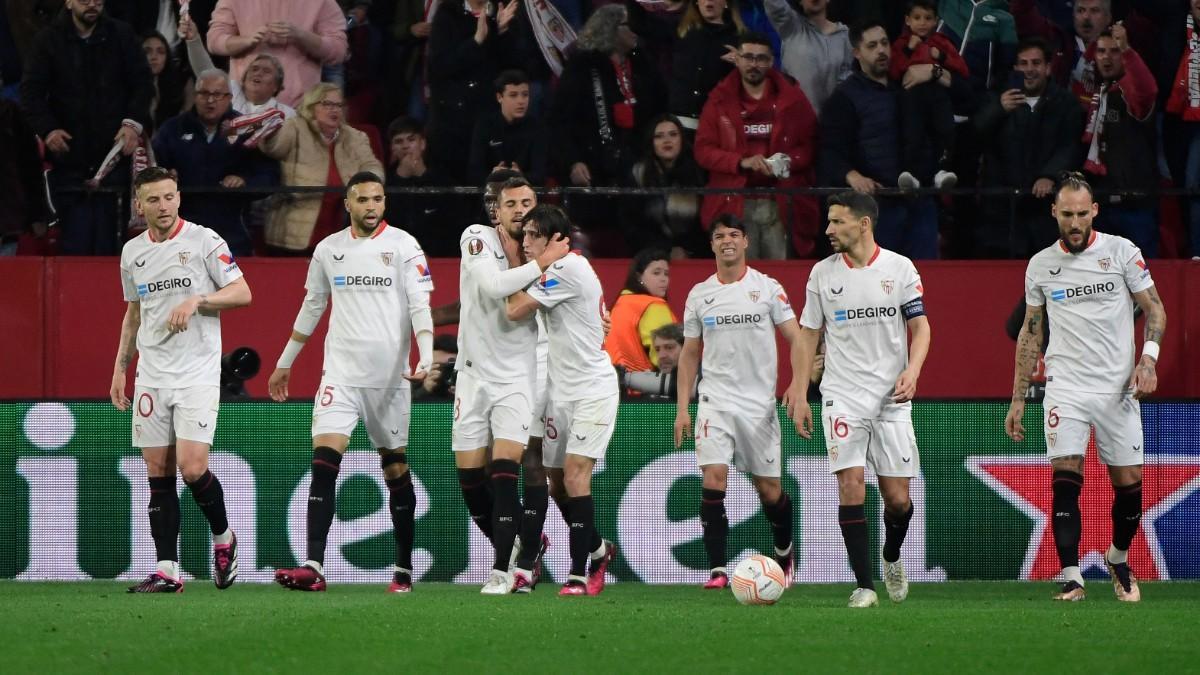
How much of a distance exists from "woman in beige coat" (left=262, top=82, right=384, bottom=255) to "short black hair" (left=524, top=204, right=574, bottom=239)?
4.12 meters

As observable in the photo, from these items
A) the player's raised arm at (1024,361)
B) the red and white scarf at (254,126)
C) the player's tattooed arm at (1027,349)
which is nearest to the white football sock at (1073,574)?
the player's raised arm at (1024,361)

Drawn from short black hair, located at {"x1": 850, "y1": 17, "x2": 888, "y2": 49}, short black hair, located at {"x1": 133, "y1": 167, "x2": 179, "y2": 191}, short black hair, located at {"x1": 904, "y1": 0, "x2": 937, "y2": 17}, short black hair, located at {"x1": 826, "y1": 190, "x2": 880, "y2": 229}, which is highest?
short black hair, located at {"x1": 904, "y1": 0, "x2": 937, "y2": 17}

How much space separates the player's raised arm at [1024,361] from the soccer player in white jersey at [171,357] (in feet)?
14.1

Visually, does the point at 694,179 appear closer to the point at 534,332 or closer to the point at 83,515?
the point at 534,332

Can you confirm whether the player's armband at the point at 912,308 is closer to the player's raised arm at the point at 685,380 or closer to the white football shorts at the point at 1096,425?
the white football shorts at the point at 1096,425

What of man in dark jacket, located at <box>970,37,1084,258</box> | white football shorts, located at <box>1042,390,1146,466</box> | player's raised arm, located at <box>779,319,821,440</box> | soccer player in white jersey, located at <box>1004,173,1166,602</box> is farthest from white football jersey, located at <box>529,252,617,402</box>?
man in dark jacket, located at <box>970,37,1084,258</box>

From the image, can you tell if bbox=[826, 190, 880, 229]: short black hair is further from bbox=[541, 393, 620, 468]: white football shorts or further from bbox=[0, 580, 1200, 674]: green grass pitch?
bbox=[0, 580, 1200, 674]: green grass pitch

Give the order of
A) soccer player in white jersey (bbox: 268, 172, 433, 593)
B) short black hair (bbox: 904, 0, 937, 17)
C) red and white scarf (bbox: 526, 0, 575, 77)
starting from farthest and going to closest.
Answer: red and white scarf (bbox: 526, 0, 575, 77) → short black hair (bbox: 904, 0, 937, 17) → soccer player in white jersey (bbox: 268, 172, 433, 593)

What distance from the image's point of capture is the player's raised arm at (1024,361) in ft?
33.3

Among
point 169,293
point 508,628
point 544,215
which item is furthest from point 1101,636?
point 169,293

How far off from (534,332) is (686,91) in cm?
450

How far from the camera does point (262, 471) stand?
11.9m

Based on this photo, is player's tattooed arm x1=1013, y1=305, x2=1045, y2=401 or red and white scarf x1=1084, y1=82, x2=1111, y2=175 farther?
red and white scarf x1=1084, y1=82, x2=1111, y2=175

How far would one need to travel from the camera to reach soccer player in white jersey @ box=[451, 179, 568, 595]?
391 inches
